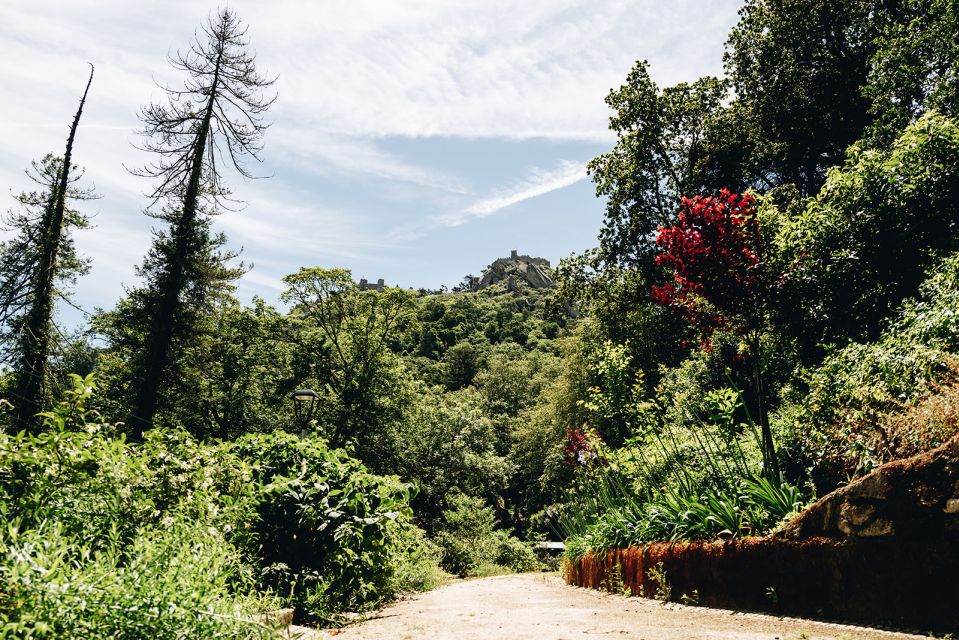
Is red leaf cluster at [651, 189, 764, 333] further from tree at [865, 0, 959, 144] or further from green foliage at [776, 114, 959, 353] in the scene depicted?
tree at [865, 0, 959, 144]

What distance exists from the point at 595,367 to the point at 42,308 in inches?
506

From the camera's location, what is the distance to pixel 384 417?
25.4 metres

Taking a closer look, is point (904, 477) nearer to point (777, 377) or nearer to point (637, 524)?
point (637, 524)

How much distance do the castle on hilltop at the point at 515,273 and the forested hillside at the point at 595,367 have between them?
314 feet

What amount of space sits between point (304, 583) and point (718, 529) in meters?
3.68

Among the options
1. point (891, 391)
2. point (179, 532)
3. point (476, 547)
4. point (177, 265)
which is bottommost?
point (476, 547)

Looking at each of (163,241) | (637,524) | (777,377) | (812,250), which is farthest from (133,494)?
(163,241)

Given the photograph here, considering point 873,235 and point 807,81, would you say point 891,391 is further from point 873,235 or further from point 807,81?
point 807,81

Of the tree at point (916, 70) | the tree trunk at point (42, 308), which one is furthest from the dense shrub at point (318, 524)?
the tree trunk at point (42, 308)

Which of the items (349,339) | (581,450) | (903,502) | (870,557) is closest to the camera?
(903,502)

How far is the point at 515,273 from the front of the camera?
130000 millimetres

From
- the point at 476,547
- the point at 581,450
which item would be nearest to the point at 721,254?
the point at 581,450

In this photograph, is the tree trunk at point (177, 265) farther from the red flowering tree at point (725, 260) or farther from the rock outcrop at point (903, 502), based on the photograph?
the rock outcrop at point (903, 502)

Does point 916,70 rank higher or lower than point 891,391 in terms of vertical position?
higher
